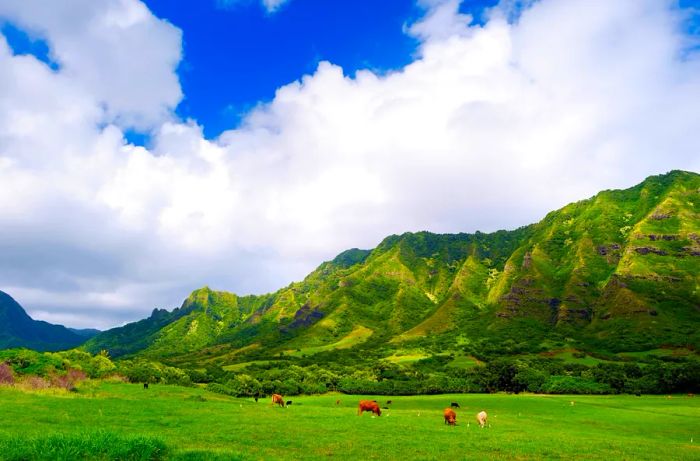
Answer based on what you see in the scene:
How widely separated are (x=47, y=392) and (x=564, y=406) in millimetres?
77027

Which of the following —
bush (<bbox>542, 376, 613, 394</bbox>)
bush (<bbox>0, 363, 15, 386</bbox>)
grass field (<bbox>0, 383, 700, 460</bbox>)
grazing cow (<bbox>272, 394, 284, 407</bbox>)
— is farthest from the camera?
bush (<bbox>542, 376, 613, 394</bbox>)

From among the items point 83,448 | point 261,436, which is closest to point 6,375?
point 261,436

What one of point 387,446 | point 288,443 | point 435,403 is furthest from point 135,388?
point 435,403

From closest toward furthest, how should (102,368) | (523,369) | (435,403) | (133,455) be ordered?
(133,455) → (102,368) → (435,403) → (523,369)

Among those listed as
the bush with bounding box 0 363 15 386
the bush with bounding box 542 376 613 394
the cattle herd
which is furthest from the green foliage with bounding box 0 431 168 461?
the bush with bounding box 542 376 613 394

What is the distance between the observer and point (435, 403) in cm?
8312

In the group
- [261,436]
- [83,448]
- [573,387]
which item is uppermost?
[83,448]

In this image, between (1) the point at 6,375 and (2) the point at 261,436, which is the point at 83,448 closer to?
(2) the point at 261,436

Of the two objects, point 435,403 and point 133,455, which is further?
point 435,403

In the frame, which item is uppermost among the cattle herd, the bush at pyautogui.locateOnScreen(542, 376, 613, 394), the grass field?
the grass field

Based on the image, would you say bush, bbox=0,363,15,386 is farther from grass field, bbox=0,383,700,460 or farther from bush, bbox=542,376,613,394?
bush, bbox=542,376,613,394

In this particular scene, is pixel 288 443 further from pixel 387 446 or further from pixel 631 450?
pixel 631 450

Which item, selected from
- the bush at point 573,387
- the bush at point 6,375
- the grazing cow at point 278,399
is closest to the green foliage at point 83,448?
the bush at point 6,375

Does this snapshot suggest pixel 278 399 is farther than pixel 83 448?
Yes
